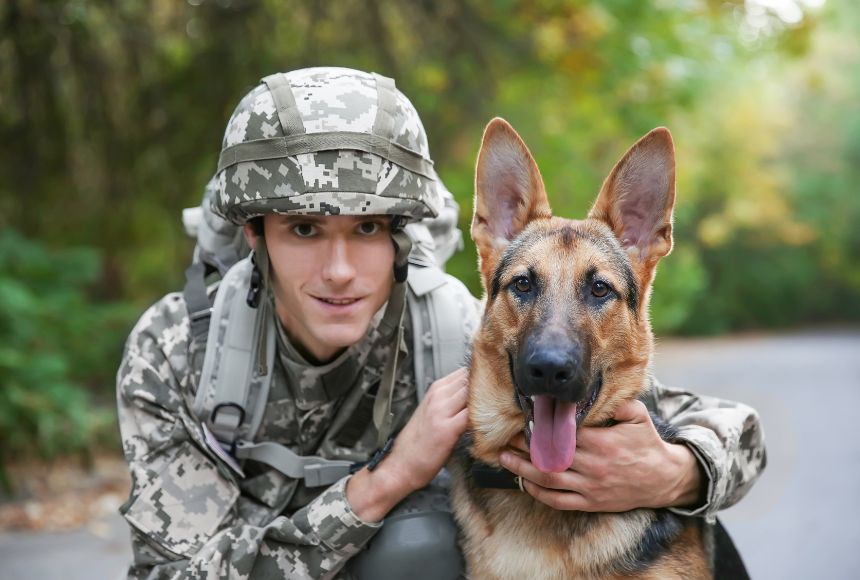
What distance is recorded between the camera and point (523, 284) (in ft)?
9.57

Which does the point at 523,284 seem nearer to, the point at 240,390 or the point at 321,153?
the point at 321,153

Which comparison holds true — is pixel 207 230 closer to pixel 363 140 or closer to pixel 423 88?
pixel 363 140

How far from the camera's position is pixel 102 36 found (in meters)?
7.75

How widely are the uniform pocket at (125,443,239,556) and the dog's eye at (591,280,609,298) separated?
1.49 m

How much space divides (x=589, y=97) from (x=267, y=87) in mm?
5844

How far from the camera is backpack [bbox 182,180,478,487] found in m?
3.11

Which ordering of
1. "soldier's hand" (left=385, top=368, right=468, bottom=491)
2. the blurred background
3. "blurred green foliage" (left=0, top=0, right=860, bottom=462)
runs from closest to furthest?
1. "soldier's hand" (left=385, top=368, right=468, bottom=491)
2. the blurred background
3. "blurred green foliage" (left=0, top=0, right=860, bottom=462)

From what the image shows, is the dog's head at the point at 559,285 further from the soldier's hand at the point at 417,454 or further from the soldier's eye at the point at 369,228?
the soldier's eye at the point at 369,228

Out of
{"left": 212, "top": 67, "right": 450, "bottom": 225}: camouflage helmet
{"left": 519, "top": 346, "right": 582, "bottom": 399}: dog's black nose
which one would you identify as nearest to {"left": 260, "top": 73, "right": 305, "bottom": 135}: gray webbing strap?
{"left": 212, "top": 67, "right": 450, "bottom": 225}: camouflage helmet

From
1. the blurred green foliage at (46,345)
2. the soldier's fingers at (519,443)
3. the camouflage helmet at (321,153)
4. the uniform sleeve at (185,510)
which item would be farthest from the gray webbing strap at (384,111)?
the blurred green foliage at (46,345)

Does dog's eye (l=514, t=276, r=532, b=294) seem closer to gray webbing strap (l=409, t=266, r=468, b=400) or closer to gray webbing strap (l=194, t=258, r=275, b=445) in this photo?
gray webbing strap (l=409, t=266, r=468, b=400)

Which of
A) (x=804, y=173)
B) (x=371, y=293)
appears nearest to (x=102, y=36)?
(x=371, y=293)

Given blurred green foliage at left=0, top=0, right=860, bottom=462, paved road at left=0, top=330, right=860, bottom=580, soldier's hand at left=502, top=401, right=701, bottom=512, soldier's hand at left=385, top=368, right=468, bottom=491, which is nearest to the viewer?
soldier's hand at left=502, top=401, right=701, bottom=512

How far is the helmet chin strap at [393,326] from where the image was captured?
3180 mm
